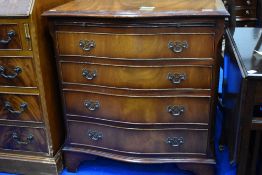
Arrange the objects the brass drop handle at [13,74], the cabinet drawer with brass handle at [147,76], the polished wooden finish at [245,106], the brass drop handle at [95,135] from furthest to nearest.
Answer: the brass drop handle at [95,135]
the brass drop handle at [13,74]
the cabinet drawer with brass handle at [147,76]
the polished wooden finish at [245,106]

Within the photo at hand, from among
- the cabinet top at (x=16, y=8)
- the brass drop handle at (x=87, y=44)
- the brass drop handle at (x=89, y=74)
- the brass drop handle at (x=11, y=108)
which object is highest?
the cabinet top at (x=16, y=8)

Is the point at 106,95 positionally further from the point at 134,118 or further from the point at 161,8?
the point at 161,8

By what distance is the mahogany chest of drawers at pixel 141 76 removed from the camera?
138 cm

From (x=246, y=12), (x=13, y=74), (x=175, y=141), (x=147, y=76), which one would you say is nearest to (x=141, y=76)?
(x=147, y=76)

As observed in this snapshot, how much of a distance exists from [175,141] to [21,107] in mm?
799

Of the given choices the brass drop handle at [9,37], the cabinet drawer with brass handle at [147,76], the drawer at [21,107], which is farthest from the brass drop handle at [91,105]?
the brass drop handle at [9,37]

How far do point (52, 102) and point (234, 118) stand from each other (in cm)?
92

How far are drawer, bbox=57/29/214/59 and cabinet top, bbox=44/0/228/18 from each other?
9 cm

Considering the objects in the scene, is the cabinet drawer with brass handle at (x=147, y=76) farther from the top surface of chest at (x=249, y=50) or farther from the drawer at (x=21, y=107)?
the drawer at (x=21, y=107)

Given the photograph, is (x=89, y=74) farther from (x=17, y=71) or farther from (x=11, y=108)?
A: (x=11, y=108)

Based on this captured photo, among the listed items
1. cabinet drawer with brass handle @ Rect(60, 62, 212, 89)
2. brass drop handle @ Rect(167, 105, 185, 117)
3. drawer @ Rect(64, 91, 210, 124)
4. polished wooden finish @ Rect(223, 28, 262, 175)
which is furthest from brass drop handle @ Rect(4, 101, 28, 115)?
polished wooden finish @ Rect(223, 28, 262, 175)

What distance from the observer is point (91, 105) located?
1.61 meters

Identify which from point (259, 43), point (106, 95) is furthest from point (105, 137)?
point (259, 43)

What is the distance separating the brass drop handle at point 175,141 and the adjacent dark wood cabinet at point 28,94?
2.03 ft
